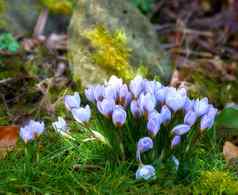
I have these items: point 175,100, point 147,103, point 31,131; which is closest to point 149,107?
point 147,103

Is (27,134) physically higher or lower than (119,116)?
lower

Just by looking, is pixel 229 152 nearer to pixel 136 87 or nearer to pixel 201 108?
pixel 201 108

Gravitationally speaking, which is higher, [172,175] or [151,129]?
[151,129]

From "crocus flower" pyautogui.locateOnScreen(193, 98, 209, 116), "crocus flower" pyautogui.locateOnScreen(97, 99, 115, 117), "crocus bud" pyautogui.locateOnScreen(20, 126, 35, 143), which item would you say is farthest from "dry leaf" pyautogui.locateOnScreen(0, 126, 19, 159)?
"crocus flower" pyautogui.locateOnScreen(193, 98, 209, 116)

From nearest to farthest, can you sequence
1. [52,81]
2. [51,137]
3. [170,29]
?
[51,137] < [52,81] < [170,29]

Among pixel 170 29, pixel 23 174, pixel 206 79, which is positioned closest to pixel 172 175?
pixel 23 174

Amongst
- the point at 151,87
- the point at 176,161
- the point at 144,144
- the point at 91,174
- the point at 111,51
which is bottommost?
the point at 91,174

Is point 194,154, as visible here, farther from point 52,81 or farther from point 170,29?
point 170,29
